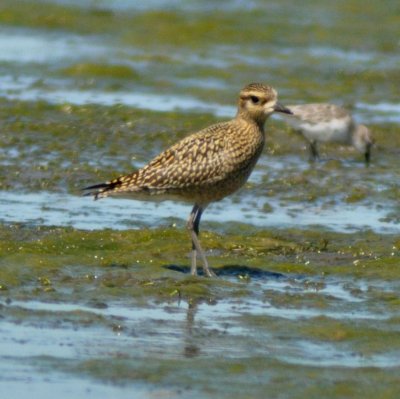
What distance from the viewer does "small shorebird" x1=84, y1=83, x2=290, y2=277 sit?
10594mm

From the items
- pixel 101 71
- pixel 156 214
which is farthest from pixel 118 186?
pixel 101 71

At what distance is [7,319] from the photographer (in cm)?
874

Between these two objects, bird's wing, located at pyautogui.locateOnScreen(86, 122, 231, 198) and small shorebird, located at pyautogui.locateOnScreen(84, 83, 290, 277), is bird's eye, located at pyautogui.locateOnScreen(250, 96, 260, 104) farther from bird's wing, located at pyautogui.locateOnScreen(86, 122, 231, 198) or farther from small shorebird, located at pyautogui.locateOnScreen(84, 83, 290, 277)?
bird's wing, located at pyautogui.locateOnScreen(86, 122, 231, 198)

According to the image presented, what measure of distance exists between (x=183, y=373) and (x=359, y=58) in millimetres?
14218

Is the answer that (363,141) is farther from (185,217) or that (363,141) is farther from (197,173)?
(197,173)

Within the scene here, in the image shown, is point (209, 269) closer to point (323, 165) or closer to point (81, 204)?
point (81, 204)

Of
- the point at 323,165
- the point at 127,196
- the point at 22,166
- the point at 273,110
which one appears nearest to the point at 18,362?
the point at 127,196

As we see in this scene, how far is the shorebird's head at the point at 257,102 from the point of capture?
11.0m

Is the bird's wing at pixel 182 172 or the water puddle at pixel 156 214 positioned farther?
the water puddle at pixel 156 214

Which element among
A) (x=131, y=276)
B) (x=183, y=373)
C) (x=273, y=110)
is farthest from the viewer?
(x=273, y=110)

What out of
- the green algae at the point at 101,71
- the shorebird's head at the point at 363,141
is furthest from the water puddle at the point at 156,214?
the green algae at the point at 101,71

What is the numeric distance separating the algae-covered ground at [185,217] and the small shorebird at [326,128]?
0.20 metres

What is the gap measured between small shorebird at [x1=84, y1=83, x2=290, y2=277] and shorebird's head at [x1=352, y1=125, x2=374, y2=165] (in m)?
5.23

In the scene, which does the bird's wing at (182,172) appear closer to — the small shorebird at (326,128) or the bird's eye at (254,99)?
the bird's eye at (254,99)
